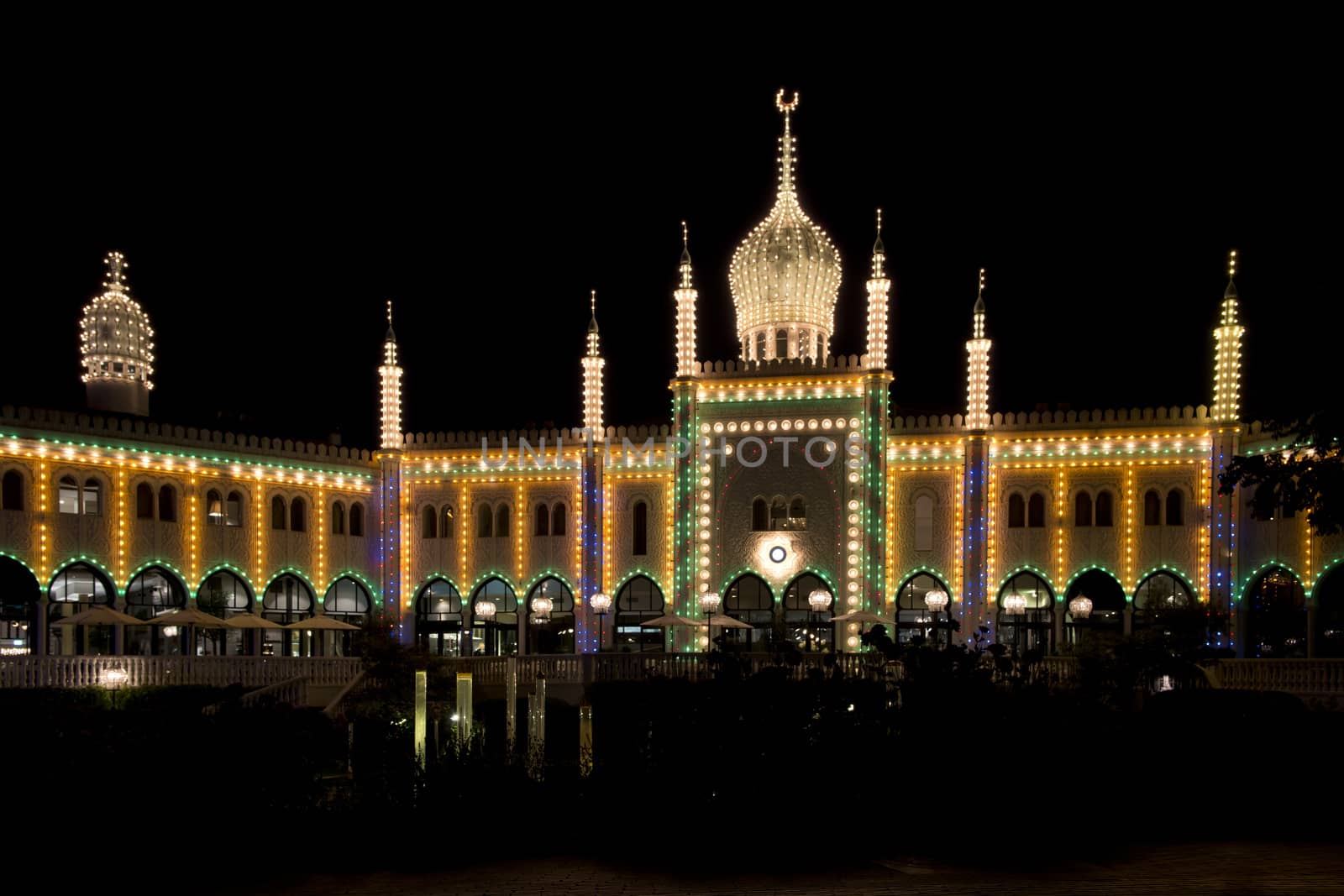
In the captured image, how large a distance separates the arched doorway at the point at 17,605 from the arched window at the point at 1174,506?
29.6m

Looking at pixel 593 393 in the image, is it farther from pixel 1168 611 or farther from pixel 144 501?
pixel 1168 611

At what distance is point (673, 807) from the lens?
13602 millimetres

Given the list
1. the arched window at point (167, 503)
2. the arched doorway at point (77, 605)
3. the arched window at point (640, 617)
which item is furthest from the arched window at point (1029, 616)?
the arched doorway at point (77, 605)

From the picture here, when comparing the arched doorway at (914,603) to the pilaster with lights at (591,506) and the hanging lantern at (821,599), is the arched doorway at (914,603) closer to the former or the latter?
the hanging lantern at (821,599)

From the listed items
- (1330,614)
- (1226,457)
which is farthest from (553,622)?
(1330,614)

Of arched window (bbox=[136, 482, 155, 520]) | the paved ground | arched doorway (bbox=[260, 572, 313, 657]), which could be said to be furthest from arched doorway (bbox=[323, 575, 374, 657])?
the paved ground

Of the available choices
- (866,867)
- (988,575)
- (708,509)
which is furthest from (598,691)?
(866,867)

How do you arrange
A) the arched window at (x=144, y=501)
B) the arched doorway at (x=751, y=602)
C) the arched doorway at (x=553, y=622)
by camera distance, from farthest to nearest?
1. the arched doorway at (x=553, y=622)
2. the arched doorway at (x=751, y=602)
3. the arched window at (x=144, y=501)

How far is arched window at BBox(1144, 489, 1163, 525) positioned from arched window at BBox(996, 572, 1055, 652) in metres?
3.27

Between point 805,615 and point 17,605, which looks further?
point 805,615

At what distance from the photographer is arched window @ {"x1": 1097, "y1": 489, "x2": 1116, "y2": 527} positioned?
3647 centimetres

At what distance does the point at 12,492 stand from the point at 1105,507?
1131 inches

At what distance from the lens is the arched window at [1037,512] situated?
36.8 meters

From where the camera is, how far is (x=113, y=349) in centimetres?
4172
